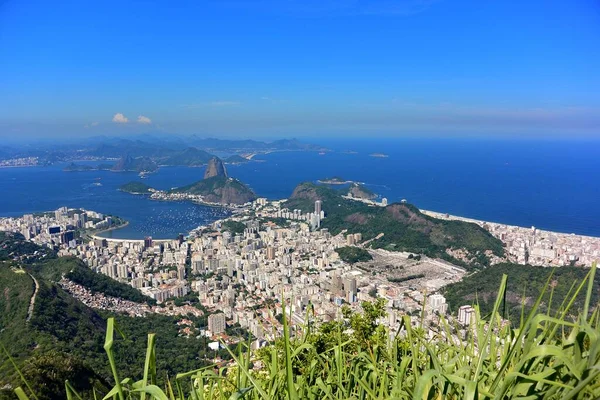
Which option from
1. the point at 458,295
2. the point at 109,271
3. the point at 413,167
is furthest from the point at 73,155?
the point at 458,295

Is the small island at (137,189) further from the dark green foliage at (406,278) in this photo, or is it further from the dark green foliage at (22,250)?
the dark green foliage at (406,278)

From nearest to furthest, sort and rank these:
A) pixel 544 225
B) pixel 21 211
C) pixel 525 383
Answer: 1. pixel 525 383
2. pixel 544 225
3. pixel 21 211

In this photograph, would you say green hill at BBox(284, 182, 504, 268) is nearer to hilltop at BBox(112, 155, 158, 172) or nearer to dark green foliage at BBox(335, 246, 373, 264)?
dark green foliage at BBox(335, 246, 373, 264)

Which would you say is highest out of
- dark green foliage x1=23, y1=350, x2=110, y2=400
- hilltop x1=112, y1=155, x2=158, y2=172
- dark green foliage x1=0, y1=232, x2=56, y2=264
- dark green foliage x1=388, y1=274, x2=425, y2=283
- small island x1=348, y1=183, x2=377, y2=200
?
dark green foliage x1=23, y1=350, x2=110, y2=400

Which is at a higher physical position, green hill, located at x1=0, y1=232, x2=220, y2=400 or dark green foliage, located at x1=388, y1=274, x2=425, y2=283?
green hill, located at x1=0, y1=232, x2=220, y2=400

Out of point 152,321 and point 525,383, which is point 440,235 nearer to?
point 152,321

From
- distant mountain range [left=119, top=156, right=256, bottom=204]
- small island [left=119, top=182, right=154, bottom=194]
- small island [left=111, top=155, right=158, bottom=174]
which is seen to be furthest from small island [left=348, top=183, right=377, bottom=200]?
small island [left=111, top=155, right=158, bottom=174]

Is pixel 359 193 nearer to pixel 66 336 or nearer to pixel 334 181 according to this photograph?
pixel 334 181
